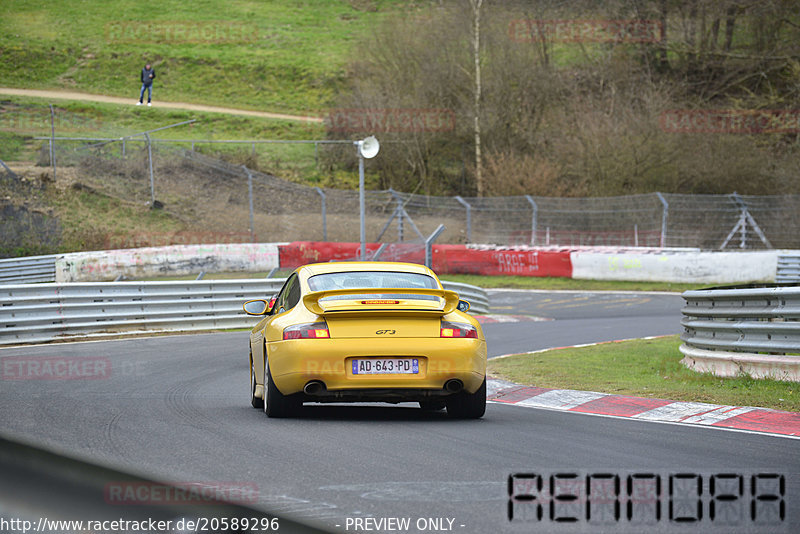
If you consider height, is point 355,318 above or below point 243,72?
below

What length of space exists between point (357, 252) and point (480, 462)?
27.0 metres

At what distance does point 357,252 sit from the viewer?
32.7 m

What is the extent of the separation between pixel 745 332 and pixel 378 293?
181 inches

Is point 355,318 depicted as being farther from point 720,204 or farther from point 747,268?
point 720,204

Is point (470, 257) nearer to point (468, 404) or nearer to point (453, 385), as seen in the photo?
point (468, 404)

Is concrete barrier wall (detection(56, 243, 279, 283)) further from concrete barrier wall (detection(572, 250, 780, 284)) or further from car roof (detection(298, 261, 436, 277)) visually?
car roof (detection(298, 261, 436, 277))

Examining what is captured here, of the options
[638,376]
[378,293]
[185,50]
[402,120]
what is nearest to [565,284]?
[638,376]

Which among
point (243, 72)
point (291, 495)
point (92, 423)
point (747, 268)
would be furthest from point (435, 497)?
point (243, 72)

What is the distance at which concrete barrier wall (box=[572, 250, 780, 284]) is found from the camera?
27.6 meters

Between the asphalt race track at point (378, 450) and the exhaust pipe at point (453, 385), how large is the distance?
12.3 inches

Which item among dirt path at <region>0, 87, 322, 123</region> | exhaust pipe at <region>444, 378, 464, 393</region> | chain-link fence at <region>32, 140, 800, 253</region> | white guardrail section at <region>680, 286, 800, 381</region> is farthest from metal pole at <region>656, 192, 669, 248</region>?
dirt path at <region>0, 87, 322, 123</region>

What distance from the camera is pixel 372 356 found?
7434mm

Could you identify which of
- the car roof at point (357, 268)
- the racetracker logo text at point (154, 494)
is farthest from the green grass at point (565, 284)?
the racetracker logo text at point (154, 494)

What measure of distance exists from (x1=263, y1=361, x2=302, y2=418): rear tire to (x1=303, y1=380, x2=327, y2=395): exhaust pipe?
1.19ft
